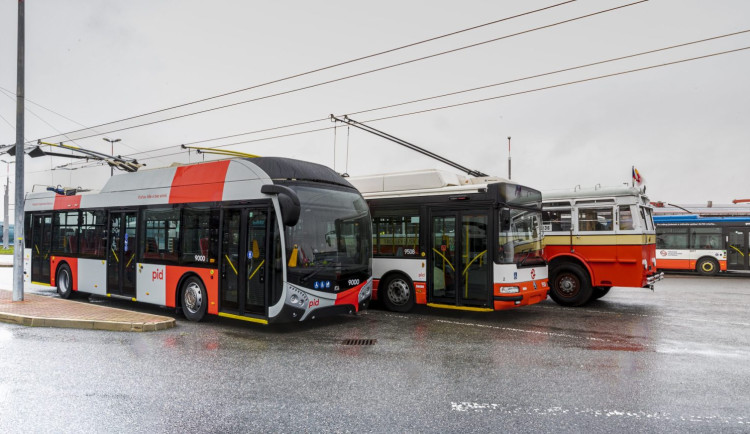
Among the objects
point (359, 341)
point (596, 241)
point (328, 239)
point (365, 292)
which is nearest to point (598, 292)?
point (596, 241)

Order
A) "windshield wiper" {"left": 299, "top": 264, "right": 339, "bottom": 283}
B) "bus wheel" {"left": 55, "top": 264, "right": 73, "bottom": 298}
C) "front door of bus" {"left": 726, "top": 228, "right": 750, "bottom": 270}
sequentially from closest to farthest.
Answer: "windshield wiper" {"left": 299, "top": 264, "right": 339, "bottom": 283}, "bus wheel" {"left": 55, "top": 264, "right": 73, "bottom": 298}, "front door of bus" {"left": 726, "top": 228, "right": 750, "bottom": 270}

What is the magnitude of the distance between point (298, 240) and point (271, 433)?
4676mm

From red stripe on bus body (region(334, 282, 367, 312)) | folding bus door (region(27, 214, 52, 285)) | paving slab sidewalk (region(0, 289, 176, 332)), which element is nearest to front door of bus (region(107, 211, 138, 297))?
paving slab sidewalk (region(0, 289, 176, 332))

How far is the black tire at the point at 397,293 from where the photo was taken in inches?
466

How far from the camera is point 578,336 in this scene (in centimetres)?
923

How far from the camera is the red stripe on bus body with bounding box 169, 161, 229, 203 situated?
1009 cm

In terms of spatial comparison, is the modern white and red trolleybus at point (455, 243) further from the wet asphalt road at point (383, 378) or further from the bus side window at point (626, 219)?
the bus side window at point (626, 219)

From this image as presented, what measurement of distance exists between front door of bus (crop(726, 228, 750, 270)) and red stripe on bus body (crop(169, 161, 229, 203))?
22.1m

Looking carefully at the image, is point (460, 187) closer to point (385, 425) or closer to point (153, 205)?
point (153, 205)

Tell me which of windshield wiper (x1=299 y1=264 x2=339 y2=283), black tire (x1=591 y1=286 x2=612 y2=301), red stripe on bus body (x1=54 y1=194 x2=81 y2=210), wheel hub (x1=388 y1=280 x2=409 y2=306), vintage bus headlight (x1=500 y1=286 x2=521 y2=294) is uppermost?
red stripe on bus body (x1=54 y1=194 x2=81 y2=210)

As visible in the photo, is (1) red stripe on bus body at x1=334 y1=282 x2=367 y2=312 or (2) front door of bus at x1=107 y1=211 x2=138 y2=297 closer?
(1) red stripe on bus body at x1=334 y1=282 x2=367 y2=312

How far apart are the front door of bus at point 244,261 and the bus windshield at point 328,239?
2.04ft

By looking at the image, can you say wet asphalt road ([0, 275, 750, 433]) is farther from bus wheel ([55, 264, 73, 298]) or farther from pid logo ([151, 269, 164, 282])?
bus wheel ([55, 264, 73, 298])

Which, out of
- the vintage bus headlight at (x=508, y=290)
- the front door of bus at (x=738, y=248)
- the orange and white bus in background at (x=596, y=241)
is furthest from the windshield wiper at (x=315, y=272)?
the front door of bus at (x=738, y=248)
